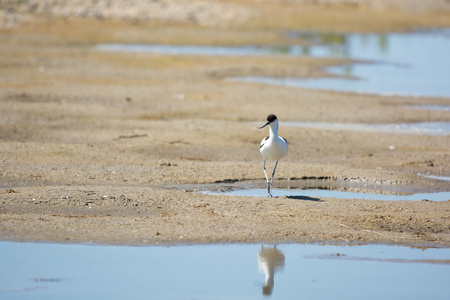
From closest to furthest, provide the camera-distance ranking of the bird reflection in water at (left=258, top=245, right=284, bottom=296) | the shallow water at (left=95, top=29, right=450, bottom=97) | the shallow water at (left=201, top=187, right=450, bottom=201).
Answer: the bird reflection in water at (left=258, top=245, right=284, bottom=296), the shallow water at (left=201, top=187, right=450, bottom=201), the shallow water at (left=95, top=29, right=450, bottom=97)

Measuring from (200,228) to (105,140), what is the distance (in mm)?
6624

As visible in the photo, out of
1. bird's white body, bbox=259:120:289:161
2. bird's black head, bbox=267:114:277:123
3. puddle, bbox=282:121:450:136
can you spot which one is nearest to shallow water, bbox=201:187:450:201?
bird's white body, bbox=259:120:289:161

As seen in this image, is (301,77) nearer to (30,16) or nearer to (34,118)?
(34,118)

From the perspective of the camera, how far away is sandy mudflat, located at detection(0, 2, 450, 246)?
31.2 ft

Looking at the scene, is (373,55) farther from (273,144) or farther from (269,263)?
(269,263)

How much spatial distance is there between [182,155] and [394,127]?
20.9 ft

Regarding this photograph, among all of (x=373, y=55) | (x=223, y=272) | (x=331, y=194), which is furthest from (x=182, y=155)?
(x=373, y=55)

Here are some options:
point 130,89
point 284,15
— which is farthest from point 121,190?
point 284,15

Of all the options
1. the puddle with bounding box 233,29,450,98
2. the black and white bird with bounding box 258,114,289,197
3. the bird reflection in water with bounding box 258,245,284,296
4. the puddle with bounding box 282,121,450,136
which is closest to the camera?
the bird reflection in water with bounding box 258,245,284,296

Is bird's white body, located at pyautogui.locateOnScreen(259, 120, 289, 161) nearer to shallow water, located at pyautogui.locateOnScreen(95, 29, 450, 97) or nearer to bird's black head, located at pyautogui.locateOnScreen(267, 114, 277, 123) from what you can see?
bird's black head, located at pyautogui.locateOnScreen(267, 114, 277, 123)

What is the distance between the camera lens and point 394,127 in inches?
741

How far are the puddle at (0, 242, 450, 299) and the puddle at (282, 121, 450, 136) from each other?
943 cm

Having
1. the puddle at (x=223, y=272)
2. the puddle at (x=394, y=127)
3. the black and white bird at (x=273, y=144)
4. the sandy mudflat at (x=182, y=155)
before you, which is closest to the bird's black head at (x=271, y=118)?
the black and white bird at (x=273, y=144)

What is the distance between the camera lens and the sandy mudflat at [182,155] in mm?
9508
